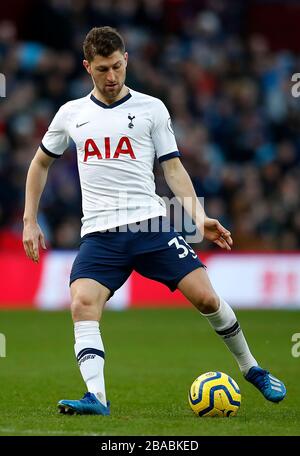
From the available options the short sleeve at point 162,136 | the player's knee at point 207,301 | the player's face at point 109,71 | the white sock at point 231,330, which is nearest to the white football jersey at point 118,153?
the short sleeve at point 162,136

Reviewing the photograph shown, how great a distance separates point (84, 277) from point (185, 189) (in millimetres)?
878

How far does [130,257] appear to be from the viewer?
7.09 m

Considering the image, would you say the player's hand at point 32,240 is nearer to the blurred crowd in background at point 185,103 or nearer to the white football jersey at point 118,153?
the white football jersey at point 118,153

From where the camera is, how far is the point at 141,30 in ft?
63.9

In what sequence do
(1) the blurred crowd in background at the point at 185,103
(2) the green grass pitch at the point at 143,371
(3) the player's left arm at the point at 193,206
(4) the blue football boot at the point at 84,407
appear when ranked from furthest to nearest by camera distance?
(1) the blurred crowd in background at the point at 185,103 < (3) the player's left arm at the point at 193,206 < (4) the blue football boot at the point at 84,407 < (2) the green grass pitch at the point at 143,371

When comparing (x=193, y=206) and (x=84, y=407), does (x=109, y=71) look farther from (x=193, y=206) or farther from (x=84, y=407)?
(x=84, y=407)

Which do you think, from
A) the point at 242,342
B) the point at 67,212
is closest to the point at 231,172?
the point at 67,212

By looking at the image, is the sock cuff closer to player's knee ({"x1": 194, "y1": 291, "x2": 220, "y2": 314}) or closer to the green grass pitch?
the green grass pitch

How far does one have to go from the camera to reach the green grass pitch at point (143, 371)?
6.47 m

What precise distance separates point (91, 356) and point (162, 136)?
151cm

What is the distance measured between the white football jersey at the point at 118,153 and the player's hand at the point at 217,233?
0.43 m

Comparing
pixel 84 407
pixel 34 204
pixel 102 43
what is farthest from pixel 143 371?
pixel 102 43

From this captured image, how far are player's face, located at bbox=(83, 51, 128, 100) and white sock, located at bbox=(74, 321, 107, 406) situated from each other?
1.51 meters

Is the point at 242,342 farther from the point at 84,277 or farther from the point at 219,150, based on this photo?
the point at 219,150
